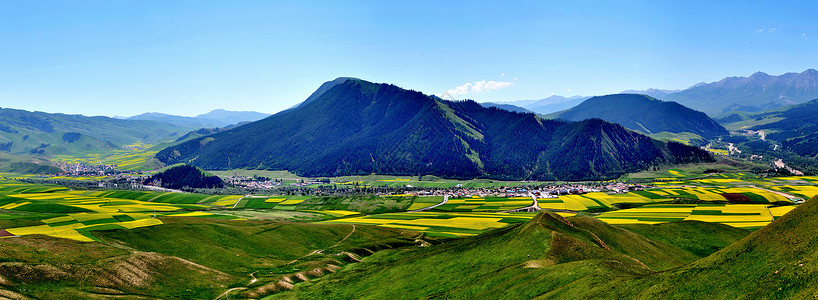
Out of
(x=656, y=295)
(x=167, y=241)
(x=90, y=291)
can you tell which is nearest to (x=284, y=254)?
(x=167, y=241)

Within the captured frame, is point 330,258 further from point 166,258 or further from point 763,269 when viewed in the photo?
point 763,269

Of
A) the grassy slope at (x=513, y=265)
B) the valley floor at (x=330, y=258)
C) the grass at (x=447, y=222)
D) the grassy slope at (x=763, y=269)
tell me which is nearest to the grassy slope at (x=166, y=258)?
the valley floor at (x=330, y=258)

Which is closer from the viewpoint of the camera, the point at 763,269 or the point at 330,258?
the point at 763,269

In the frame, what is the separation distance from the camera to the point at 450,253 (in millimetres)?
88000

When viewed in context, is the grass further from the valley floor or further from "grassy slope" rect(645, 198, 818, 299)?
"grassy slope" rect(645, 198, 818, 299)

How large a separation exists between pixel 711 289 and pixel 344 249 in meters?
87.1

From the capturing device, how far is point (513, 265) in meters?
69.2

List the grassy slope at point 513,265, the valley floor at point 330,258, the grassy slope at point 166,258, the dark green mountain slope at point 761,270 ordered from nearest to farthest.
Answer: the dark green mountain slope at point 761,270 → the grassy slope at point 513,265 → the valley floor at point 330,258 → the grassy slope at point 166,258

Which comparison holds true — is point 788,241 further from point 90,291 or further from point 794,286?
Result: point 90,291

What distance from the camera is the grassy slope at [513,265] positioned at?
194ft

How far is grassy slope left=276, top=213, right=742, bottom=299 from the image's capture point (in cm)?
5908

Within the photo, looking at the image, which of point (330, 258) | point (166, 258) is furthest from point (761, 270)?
point (166, 258)

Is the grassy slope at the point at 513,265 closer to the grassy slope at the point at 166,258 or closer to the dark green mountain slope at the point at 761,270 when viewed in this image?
the dark green mountain slope at the point at 761,270

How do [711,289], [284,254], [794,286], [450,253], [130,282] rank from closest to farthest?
[794,286] < [711,289] < [130,282] < [450,253] < [284,254]
